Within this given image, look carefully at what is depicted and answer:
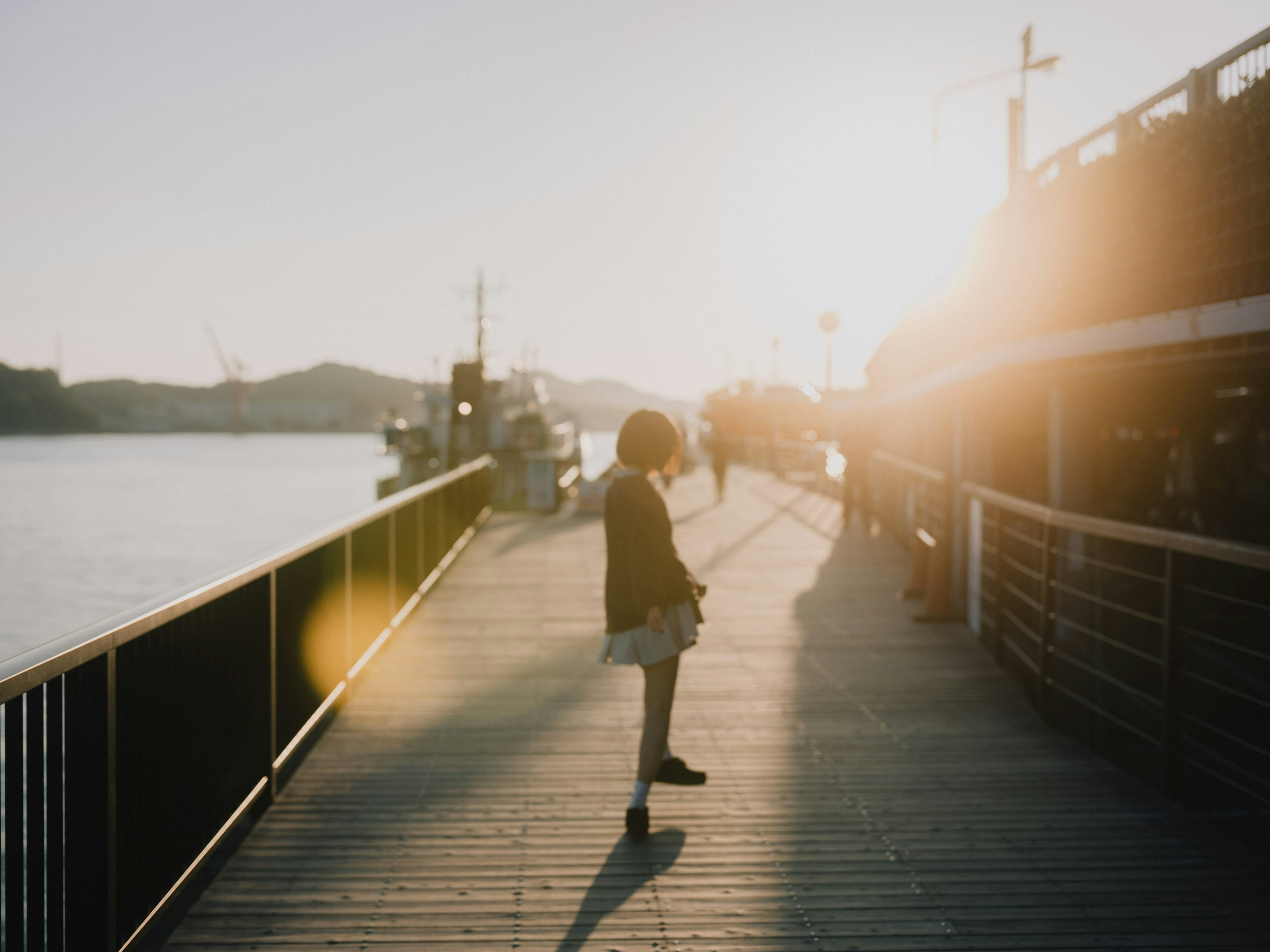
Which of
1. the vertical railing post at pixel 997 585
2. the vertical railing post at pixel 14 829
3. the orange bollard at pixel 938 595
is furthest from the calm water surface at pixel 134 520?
the orange bollard at pixel 938 595

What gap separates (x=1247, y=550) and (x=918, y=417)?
15.4 meters

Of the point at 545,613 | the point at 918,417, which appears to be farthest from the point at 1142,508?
the point at 545,613

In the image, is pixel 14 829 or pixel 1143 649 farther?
pixel 1143 649

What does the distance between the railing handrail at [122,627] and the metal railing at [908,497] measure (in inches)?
240

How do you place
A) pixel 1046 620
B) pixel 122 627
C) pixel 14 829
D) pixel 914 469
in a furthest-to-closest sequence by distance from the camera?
pixel 914 469 < pixel 1046 620 < pixel 122 627 < pixel 14 829

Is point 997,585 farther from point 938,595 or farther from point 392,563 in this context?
point 392,563

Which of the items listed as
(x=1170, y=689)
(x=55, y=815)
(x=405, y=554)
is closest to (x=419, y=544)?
(x=405, y=554)

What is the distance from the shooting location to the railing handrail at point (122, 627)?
2123 millimetres

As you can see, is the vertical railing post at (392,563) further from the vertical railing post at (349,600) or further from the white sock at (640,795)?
the white sock at (640,795)

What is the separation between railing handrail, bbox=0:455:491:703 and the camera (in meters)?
2.12

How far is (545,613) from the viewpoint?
8.90m

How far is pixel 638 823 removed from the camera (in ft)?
12.8

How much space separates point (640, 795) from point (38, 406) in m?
174

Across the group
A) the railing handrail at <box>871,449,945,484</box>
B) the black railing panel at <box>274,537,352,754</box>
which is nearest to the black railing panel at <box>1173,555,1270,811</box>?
the railing handrail at <box>871,449,945,484</box>
